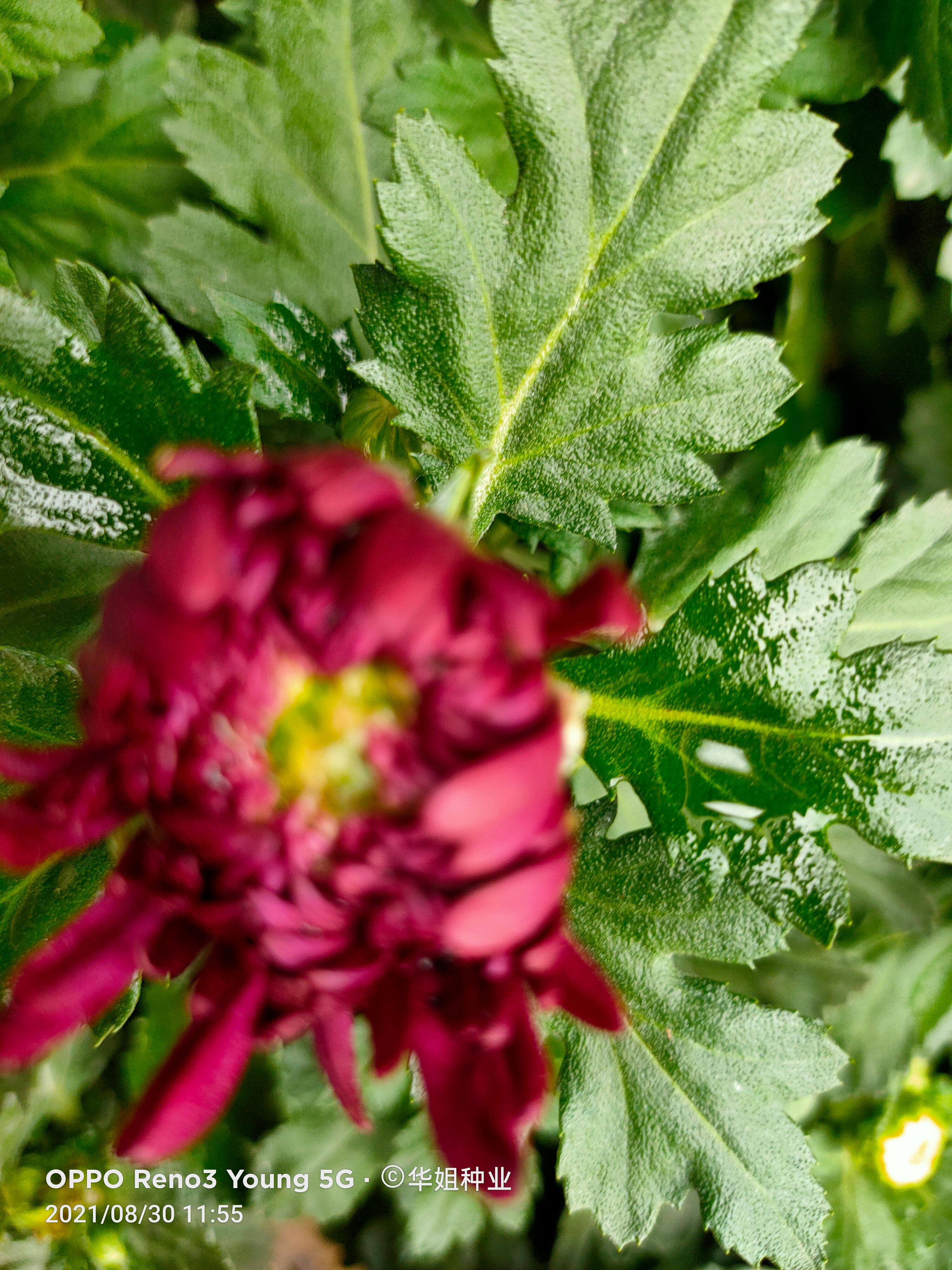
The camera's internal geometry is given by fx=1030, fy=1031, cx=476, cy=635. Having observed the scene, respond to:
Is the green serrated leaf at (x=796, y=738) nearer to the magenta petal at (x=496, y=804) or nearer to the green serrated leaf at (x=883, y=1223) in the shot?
the magenta petal at (x=496, y=804)

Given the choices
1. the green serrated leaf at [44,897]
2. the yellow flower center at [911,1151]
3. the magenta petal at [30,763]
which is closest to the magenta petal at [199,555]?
the magenta petal at [30,763]

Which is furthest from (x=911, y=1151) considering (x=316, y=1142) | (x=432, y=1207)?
(x=316, y=1142)

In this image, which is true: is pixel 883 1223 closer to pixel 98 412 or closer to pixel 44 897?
pixel 44 897

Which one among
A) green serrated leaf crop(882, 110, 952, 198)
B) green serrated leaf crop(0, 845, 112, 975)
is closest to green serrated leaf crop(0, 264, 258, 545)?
green serrated leaf crop(0, 845, 112, 975)

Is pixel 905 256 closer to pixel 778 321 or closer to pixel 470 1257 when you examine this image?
pixel 778 321

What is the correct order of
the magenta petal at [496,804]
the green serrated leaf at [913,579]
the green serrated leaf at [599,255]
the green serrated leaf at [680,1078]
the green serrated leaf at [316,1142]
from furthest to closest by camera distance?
the green serrated leaf at [316,1142]
the green serrated leaf at [913,579]
the green serrated leaf at [680,1078]
the green serrated leaf at [599,255]
the magenta petal at [496,804]

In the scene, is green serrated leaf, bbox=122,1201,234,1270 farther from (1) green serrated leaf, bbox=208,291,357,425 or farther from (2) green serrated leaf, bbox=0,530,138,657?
(1) green serrated leaf, bbox=208,291,357,425
